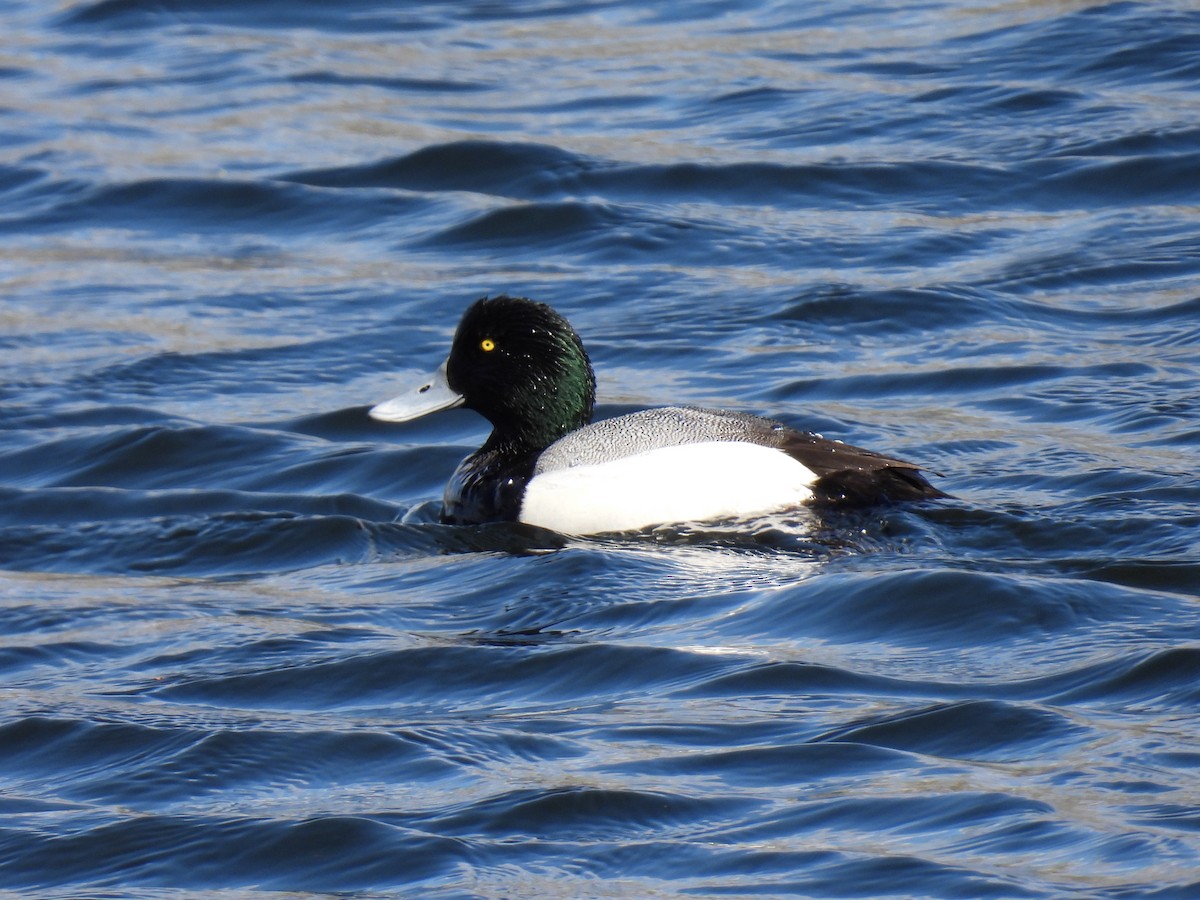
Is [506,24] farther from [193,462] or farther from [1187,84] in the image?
[193,462]

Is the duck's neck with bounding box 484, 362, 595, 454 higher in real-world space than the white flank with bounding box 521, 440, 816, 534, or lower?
higher

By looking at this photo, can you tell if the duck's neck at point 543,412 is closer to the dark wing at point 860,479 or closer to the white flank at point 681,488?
the white flank at point 681,488

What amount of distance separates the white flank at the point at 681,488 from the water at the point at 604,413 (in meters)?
0.10

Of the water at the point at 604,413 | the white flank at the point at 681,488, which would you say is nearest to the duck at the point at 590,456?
the white flank at the point at 681,488

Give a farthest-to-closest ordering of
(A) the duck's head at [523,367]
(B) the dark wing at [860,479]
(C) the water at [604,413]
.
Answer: (A) the duck's head at [523,367]
(B) the dark wing at [860,479]
(C) the water at [604,413]

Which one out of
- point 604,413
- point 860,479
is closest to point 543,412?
point 604,413

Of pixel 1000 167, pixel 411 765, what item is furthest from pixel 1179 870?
pixel 1000 167

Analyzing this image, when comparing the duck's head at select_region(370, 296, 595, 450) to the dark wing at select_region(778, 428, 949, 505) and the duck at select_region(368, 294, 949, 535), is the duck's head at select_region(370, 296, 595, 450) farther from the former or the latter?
the dark wing at select_region(778, 428, 949, 505)

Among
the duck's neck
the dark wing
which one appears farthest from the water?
the duck's neck

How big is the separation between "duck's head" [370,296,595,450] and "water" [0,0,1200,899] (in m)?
0.67

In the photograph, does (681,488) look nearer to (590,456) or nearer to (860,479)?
(590,456)

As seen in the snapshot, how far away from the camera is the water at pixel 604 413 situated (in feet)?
16.9

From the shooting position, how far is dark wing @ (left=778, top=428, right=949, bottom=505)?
7.72 m

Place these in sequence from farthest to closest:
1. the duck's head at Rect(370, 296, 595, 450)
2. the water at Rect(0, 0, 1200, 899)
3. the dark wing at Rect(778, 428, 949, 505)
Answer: the duck's head at Rect(370, 296, 595, 450) → the dark wing at Rect(778, 428, 949, 505) → the water at Rect(0, 0, 1200, 899)
